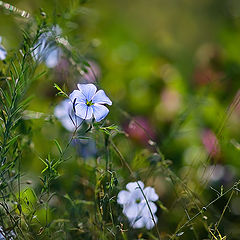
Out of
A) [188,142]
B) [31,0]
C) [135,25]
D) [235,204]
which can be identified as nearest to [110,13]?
[135,25]

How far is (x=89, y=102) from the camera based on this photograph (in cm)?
50

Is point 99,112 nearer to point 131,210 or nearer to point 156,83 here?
point 131,210

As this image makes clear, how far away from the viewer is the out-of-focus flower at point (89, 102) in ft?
1.59

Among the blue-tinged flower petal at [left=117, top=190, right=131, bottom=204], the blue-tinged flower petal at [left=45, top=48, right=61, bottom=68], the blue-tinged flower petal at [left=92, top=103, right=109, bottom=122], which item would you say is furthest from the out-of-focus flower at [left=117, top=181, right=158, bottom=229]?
the blue-tinged flower petal at [left=45, top=48, right=61, bottom=68]

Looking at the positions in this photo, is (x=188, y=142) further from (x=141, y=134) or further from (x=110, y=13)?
(x=110, y=13)

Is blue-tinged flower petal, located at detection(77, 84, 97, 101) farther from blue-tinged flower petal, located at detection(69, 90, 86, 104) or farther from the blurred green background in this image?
the blurred green background

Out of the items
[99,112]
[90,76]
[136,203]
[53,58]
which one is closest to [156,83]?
[90,76]

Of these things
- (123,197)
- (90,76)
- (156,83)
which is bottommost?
(156,83)

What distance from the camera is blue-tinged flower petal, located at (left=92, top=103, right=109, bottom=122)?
19.1 inches

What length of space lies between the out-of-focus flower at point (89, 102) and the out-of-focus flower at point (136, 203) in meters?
0.13

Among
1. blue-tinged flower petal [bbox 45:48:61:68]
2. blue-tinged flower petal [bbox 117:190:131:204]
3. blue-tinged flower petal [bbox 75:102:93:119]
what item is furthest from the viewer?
blue-tinged flower petal [bbox 45:48:61:68]

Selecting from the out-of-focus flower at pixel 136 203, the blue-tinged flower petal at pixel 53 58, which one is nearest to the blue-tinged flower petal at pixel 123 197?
the out-of-focus flower at pixel 136 203

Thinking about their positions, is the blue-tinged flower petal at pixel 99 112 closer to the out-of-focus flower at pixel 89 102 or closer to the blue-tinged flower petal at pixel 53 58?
the out-of-focus flower at pixel 89 102

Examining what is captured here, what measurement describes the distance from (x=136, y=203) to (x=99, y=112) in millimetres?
178
